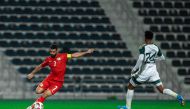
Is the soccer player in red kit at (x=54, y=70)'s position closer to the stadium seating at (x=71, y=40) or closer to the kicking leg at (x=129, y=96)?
the kicking leg at (x=129, y=96)

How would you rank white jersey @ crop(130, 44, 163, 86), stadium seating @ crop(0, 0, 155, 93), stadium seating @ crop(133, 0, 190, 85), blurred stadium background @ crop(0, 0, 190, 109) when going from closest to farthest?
white jersey @ crop(130, 44, 163, 86) → blurred stadium background @ crop(0, 0, 190, 109) → stadium seating @ crop(0, 0, 155, 93) → stadium seating @ crop(133, 0, 190, 85)

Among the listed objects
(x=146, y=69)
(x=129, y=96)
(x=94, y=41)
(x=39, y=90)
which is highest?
(x=146, y=69)

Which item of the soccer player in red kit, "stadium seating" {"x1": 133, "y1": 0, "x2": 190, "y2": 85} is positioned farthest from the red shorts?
"stadium seating" {"x1": 133, "y1": 0, "x2": 190, "y2": 85}

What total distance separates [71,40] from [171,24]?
4.77 metres

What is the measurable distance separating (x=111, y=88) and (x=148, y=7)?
5689mm

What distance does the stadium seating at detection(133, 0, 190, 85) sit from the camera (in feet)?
97.4

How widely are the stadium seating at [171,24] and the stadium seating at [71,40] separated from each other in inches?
67.7

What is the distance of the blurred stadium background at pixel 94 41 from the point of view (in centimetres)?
2691

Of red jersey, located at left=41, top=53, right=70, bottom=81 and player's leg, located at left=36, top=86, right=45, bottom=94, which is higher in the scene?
red jersey, located at left=41, top=53, right=70, bottom=81

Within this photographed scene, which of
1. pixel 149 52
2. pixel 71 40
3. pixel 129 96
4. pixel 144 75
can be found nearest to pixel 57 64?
pixel 129 96

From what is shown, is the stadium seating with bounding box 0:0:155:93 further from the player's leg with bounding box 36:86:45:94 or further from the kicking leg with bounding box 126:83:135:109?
the kicking leg with bounding box 126:83:135:109

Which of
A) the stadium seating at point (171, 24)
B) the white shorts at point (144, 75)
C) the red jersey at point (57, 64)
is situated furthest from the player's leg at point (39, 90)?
the stadium seating at point (171, 24)

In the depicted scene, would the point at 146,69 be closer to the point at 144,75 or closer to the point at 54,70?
the point at 144,75

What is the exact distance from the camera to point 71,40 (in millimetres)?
29234
